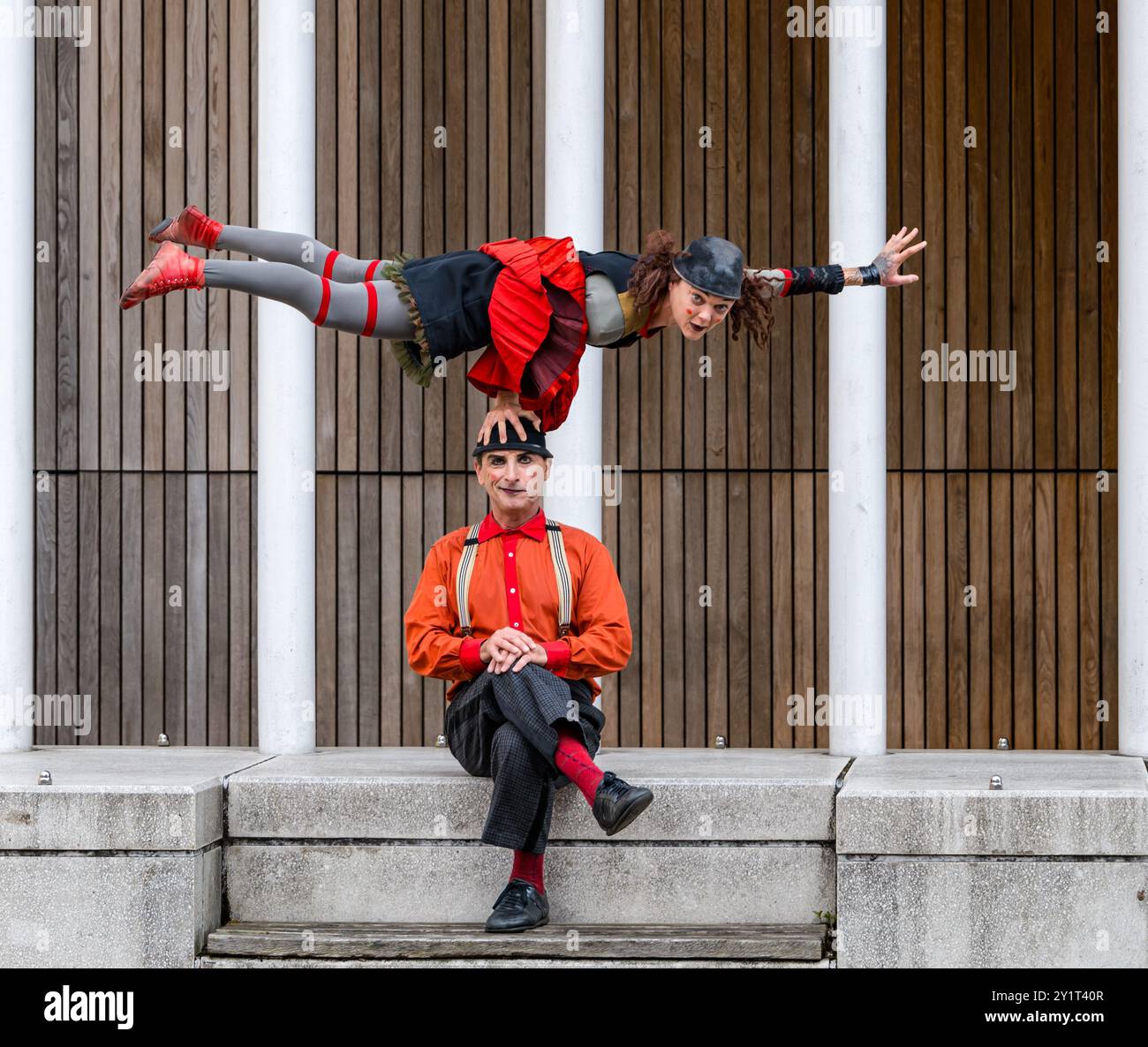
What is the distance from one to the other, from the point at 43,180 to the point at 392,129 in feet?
5.80

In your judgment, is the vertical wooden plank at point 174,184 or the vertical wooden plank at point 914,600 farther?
the vertical wooden plank at point 174,184

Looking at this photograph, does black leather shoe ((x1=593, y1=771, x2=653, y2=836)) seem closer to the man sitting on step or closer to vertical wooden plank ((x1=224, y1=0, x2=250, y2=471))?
the man sitting on step

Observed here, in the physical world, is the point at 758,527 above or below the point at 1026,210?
below

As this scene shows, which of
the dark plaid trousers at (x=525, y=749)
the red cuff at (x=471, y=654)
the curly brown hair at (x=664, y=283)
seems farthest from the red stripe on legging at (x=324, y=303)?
the dark plaid trousers at (x=525, y=749)

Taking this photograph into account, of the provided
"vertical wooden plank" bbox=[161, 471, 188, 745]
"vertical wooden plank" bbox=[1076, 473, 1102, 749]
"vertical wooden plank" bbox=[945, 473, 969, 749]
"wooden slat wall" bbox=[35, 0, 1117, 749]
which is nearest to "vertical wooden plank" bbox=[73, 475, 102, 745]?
"wooden slat wall" bbox=[35, 0, 1117, 749]

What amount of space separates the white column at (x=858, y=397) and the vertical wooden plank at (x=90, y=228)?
3.68 meters

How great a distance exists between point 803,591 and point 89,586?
3553 millimetres

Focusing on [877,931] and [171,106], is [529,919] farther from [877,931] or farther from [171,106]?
[171,106]

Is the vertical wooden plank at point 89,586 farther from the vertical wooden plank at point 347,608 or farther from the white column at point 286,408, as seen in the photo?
the white column at point 286,408

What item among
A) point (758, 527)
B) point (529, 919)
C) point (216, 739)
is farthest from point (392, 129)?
point (529, 919)

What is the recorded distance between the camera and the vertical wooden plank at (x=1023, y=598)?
755 centimetres

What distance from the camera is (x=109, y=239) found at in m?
7.74

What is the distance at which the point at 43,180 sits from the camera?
7746 mm

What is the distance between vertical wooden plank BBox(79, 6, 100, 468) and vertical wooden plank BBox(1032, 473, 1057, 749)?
466 centimetres
